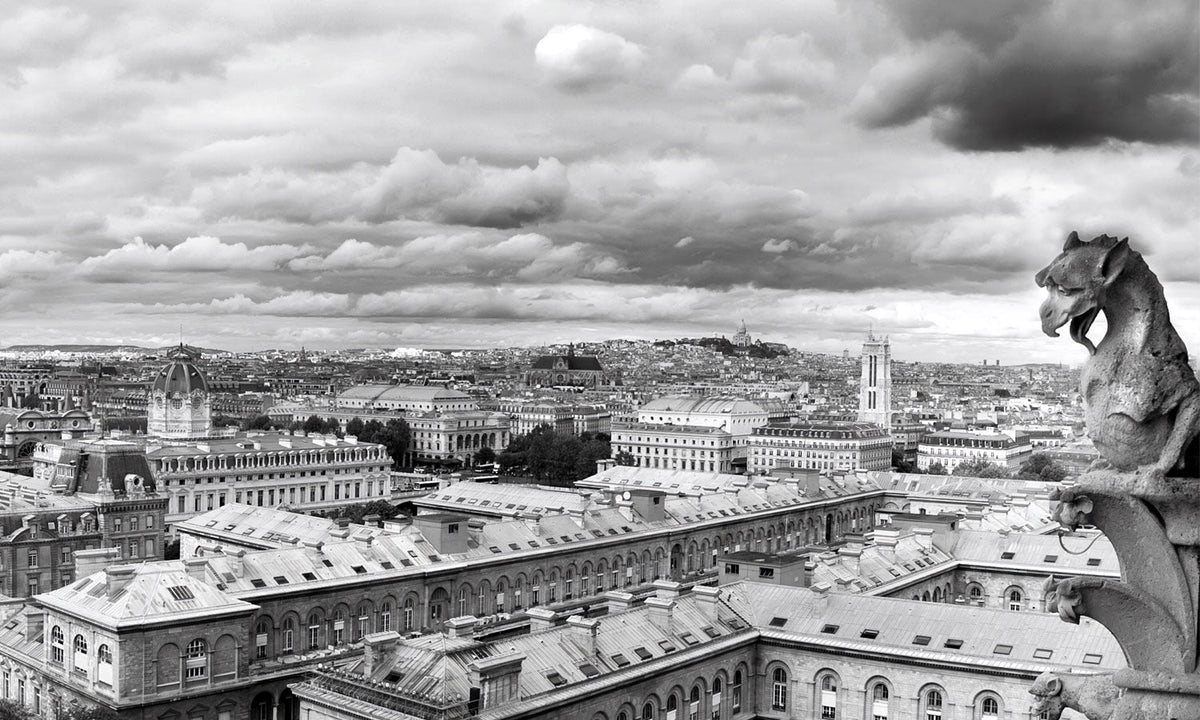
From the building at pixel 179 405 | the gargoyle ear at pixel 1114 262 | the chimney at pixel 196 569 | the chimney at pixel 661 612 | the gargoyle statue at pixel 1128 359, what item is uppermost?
the gargoyle ear at pixel 1114 262

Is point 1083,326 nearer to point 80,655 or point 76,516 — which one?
point 80,655

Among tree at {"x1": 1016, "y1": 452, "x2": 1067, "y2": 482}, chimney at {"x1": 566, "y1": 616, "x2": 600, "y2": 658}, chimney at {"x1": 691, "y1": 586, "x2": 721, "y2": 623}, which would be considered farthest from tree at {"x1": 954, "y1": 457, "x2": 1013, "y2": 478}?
chimney at {"x1": 566, "y1": 616, "x2": 600, "y2": 658}

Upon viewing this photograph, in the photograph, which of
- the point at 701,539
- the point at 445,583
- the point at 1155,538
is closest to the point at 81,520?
the point at 445,583

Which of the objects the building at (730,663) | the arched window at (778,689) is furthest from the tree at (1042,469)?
the arched window at (778,689)

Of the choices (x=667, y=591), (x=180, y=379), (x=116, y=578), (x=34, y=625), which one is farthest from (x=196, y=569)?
(x=180, y=379)

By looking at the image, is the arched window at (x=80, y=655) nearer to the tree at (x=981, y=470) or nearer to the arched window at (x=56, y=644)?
the arched window at (x=56, y=644)

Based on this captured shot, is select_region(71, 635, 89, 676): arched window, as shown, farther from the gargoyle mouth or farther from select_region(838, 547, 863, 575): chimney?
the gargoyle mouth
